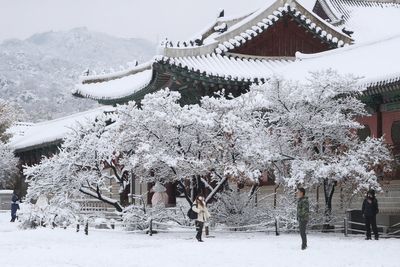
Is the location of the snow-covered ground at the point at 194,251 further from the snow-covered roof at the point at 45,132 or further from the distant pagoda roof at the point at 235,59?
the snow-covered roof at the point at 45,132

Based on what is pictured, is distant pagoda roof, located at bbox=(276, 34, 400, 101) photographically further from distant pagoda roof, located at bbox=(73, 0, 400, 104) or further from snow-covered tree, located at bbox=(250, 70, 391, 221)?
snow-covered tree, located at bbox=(250, 70, 391, 221)

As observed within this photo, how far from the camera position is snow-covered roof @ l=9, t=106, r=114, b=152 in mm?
44812

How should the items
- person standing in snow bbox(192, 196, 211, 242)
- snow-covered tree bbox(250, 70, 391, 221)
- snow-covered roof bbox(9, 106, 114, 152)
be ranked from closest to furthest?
person standing in snow bbox(192, 196, 211, 242)
snow-covered tree bbox(250, 70, 391, 221)
snow-covered roof bbox(9, 106, 114, 152)

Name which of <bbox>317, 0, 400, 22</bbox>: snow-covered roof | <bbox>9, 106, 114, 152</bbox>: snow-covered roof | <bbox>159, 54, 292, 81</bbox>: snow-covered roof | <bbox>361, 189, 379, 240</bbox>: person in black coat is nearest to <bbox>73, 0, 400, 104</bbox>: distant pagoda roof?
<bbox>159, 54, 292, 81</bbox>: snow-covered roof

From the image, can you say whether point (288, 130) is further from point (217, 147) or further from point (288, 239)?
point (288, 239)

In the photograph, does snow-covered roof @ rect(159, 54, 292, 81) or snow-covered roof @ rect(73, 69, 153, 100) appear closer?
snow-covered roof @ rect(159, 54, 292, 81)

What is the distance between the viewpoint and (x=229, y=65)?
27859 mm

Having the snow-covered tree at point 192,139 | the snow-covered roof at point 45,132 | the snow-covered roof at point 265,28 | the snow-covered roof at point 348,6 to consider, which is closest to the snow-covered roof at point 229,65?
the snow-covered roof at point 265,28

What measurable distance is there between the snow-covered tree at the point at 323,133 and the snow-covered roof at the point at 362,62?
892 millimetres

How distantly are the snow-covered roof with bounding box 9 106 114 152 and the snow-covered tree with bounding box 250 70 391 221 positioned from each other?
22.3 m

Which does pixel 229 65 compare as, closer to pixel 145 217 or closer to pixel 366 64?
pixel 366 64

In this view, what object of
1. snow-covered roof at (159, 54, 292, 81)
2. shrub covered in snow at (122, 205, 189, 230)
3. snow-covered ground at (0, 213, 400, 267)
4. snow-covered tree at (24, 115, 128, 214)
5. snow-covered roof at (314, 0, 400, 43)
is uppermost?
snow-covered roof at (314, 0, 400, 43)

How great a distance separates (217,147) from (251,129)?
1193 mm

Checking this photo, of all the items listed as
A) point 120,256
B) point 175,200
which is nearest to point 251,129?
point 120,256
